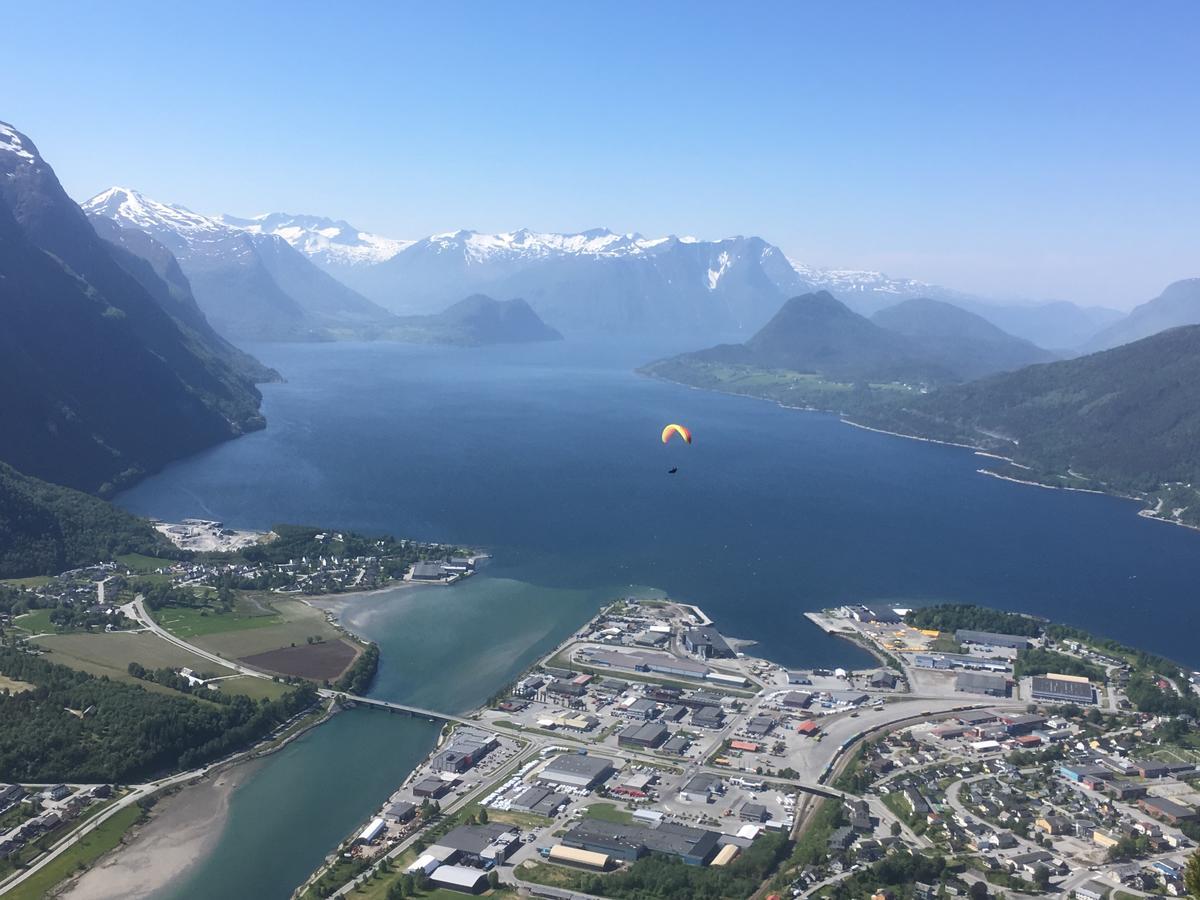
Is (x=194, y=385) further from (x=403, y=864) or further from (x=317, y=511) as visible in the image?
(x=403, y=864)

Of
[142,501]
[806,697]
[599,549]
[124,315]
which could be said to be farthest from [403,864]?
[124,315]

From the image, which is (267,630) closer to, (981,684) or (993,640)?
(981,684)

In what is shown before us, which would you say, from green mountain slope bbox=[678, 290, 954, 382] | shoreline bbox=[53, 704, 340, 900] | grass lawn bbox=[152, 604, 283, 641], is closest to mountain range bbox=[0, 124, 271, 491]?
grass lawn bbox=[152, 604, 283, 641]

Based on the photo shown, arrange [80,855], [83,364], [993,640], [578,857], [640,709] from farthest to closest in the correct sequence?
1. [83,364]
2. [993,640]
3. [640,709]
4. [80,855]
5. [578,857]

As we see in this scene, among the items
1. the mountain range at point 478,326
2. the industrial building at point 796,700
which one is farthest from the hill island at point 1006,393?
the mountain range at point 478,326

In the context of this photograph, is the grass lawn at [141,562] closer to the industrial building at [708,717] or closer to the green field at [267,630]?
the green field at [267,630]

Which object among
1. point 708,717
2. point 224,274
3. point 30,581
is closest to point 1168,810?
point 708,717

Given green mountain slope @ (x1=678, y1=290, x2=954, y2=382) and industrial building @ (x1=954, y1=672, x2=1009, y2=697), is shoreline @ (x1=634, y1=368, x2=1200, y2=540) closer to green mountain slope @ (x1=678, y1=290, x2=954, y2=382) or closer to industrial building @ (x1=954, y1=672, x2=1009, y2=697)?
green mountain slope @ (x1=678, y1=290, x2=954, y2=382)
